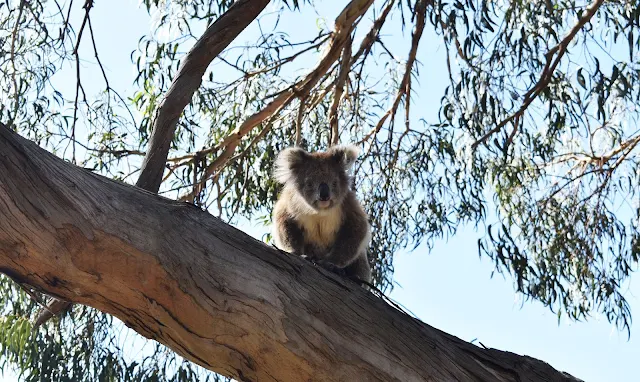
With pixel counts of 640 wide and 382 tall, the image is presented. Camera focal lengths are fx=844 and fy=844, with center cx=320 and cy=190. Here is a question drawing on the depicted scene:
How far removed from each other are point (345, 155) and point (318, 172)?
0.63 ft

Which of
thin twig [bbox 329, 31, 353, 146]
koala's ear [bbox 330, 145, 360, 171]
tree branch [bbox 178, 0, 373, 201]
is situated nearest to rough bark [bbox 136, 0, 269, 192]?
koala's ear [bbox 330, 145, 360, 171]

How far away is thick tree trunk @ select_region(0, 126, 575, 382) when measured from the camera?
2.31 m

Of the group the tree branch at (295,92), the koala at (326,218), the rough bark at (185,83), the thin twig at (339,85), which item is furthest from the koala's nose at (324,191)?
the thin twig at (339,85)

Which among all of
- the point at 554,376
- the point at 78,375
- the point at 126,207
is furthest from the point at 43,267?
the point at 78,375

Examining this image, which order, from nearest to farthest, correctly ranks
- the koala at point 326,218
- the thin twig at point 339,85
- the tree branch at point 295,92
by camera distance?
the koala at point 326,218
the tree branch at point 295,92
the thin twig at point 339,85

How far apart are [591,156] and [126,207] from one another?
510cm

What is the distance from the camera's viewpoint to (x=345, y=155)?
5.00 meters

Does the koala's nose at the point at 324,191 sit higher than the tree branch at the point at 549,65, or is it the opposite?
the tree branch at the point at 549,65

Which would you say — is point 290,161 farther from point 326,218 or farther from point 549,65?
point 549,65

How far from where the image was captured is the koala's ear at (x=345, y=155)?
5.00m

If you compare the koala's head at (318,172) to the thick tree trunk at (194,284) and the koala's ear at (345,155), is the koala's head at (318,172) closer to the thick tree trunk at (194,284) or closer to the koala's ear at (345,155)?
the koala's ear at (345,155)

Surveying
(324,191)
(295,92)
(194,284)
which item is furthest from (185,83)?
(295,92)

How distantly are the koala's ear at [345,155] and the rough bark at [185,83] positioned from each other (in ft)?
3.96

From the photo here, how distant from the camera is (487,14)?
18.5ft
